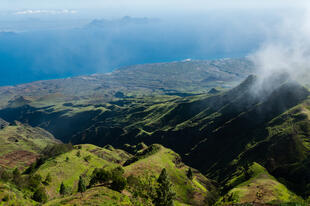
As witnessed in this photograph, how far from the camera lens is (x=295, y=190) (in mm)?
122562

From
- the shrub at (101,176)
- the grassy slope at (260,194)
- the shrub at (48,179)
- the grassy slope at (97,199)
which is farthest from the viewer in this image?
the shrub at (48,179)

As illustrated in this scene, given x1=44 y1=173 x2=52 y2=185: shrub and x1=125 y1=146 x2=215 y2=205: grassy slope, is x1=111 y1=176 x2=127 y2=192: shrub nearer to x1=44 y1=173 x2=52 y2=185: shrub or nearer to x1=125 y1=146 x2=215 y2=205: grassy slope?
x1=125 y1=146 x2=215 y2=205: grassy slope

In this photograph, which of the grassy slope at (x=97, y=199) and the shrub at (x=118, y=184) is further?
the shrub at (x=118, y=184)

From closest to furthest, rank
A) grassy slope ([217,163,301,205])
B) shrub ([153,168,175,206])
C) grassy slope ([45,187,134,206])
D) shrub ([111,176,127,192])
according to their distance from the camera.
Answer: grassy slope ([45,187,134,206])
shrub ([111,176,127,192])
shrub ([153,168,175,206])
grassy slope ([217,163,301,205])

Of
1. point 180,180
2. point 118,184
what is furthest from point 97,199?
point 180,180

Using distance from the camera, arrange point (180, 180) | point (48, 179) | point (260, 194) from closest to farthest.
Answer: point (260, 194) → point (48, 179) → point (180, 180)

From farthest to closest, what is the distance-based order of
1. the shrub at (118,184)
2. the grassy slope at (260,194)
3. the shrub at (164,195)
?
the grassy slope at (260,194), the shrub at (164,195), the shrub at (118,184)

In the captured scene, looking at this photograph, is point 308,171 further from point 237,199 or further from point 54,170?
point 54,170

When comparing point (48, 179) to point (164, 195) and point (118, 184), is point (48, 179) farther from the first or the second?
point (164, 195)

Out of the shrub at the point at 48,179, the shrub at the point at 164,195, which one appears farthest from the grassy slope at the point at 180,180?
the shrub at the point at 48,179

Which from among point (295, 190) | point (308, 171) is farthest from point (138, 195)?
point (308, 171)

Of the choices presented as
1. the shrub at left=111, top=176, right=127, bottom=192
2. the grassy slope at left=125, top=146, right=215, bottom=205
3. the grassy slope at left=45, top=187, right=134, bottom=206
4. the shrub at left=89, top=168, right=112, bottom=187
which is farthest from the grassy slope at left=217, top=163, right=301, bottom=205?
the shrub at left=89, top=168, right=112, bottom=187

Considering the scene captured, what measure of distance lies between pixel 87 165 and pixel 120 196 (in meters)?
113

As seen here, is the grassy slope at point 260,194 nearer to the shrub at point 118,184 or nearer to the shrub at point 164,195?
the shrub at point 164,195
